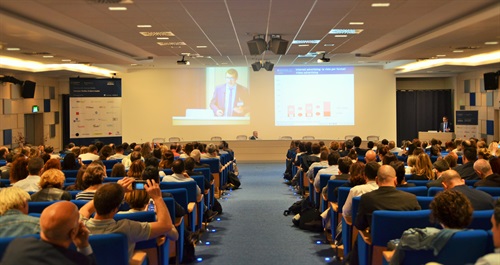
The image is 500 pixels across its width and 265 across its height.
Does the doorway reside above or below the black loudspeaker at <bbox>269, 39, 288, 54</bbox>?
below

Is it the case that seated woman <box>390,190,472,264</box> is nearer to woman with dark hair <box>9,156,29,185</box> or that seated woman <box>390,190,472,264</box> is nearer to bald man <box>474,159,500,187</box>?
bald man <box>474,159,500,187</box>

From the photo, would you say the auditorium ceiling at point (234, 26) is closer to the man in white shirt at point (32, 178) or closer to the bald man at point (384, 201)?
the man in white shirt at point (32, 178)

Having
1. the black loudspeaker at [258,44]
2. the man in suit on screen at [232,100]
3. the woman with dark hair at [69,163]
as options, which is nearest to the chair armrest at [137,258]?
the woman with dark hair at [69,163]

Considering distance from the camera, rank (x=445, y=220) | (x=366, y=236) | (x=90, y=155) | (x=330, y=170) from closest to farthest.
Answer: (x=445, y=220) → (x=366, y=236) → (x=330, y=170) → (x=90, y=155)

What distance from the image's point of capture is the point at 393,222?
4.29 meters

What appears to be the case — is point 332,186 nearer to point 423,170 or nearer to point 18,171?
point 423,170

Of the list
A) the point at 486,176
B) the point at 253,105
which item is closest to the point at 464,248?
the point at 486,176

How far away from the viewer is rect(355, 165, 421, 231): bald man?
472 cm

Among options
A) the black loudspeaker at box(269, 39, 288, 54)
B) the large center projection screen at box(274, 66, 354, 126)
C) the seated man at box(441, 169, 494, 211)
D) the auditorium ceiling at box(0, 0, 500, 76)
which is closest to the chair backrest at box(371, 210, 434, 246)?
the seated man at box(441, 169, 494, 211)

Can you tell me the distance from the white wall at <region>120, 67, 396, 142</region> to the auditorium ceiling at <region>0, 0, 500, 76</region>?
673 cm

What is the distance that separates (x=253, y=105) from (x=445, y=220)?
18.6m

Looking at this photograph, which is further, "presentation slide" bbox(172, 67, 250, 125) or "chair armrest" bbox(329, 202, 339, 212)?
"presentation slide" bbox(172, 67, 250, 125)

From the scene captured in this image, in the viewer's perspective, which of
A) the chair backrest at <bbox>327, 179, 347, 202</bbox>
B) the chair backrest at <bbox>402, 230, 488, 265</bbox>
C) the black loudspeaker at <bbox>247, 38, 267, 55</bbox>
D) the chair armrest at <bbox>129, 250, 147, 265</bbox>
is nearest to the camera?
the chair backrest at <bbox>402, 230, 488, 265</bbox>

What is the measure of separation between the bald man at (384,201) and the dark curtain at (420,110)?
2016cm
